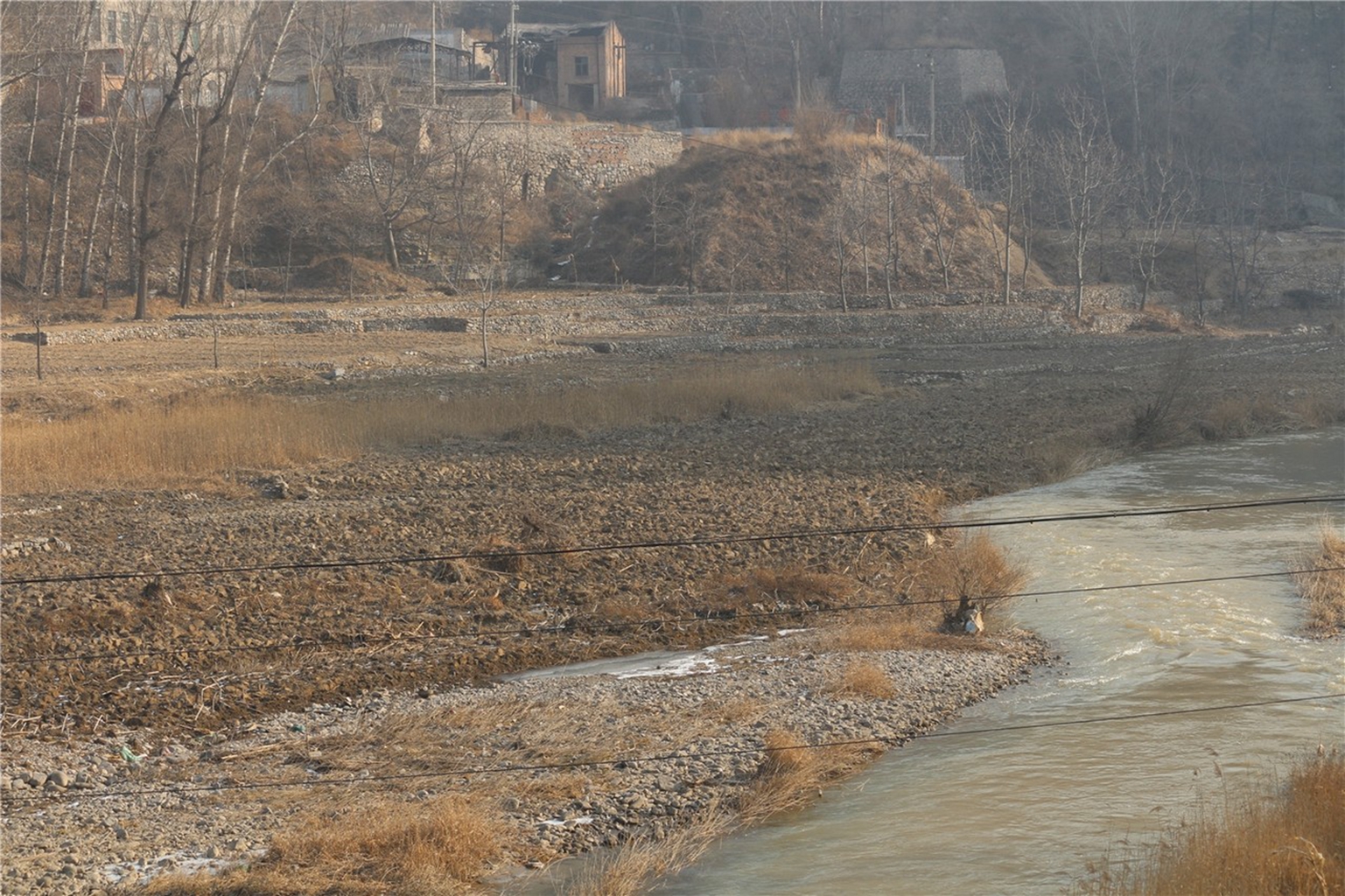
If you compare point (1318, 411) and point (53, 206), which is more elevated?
point (53, 206)

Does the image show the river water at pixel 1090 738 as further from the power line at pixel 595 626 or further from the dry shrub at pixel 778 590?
the dry shrub at pixel 778 590

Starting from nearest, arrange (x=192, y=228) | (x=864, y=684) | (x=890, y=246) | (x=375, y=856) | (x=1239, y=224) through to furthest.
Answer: (x=375, y=856) → (x=864, y=684) → (x=192, y=228) → (x=890, y=246) → (x=1239, y=224)

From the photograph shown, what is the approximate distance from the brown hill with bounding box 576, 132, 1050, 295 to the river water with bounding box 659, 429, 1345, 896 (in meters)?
32.8

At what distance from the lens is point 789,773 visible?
1030cm

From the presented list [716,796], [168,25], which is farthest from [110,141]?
[716,796]

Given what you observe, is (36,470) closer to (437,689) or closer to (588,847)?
(437,689)

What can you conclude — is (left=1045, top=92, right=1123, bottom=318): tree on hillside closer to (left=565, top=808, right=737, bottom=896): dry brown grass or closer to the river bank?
the river bank

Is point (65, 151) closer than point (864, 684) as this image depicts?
No

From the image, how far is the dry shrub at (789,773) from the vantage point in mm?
9914

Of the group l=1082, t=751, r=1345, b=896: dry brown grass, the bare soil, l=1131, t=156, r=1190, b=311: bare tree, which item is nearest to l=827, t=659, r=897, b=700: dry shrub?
the bare soil

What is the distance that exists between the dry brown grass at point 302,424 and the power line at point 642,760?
406 inches

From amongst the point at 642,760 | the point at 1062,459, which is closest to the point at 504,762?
the point at 642,760

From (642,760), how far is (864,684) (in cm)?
254

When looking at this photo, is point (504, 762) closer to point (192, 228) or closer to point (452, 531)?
point (452, 531)
